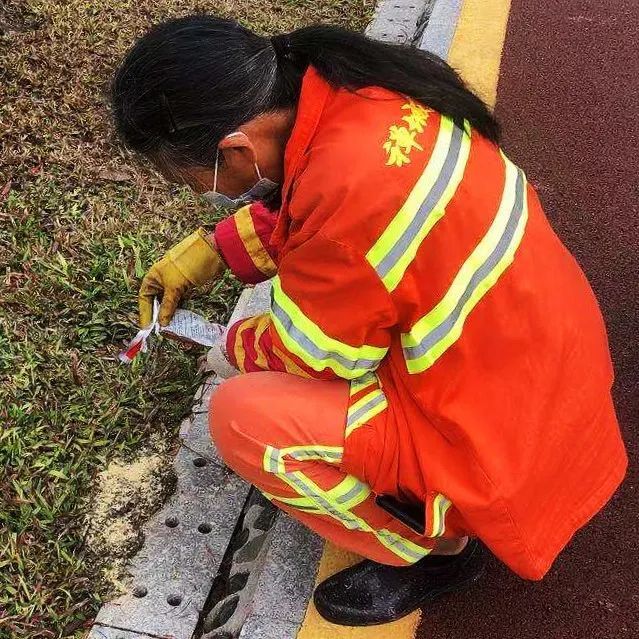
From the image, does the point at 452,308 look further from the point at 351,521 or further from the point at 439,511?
the point at 351,521

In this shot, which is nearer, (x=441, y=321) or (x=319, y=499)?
(x=441, y=321)

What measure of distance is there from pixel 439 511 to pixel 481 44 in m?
3.15

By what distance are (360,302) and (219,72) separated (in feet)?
1.72

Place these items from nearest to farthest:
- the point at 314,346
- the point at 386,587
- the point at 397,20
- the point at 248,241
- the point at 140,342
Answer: the point at 314,346 < the point at 386,587 < the point at 248,241 < the point at 140,342 < the point at 397,20

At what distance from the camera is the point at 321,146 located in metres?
1.54

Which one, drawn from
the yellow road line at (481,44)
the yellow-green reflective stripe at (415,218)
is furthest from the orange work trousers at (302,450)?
the yellow road line at (481,44)

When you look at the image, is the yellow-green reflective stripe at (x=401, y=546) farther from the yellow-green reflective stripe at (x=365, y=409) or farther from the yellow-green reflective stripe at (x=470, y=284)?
the yellow-green reflective stripe at (x=470, y=284)

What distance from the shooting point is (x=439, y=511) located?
1673 mm

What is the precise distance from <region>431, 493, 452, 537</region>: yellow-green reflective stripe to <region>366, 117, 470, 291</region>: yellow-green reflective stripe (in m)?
0.46

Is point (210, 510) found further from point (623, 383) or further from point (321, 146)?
point (623, 383)

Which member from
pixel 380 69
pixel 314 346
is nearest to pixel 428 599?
pixel 314 346

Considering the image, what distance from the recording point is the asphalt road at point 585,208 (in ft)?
6.59

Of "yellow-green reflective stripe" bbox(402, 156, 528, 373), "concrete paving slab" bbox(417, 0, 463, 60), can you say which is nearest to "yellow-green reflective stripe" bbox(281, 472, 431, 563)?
"yellow-green reflective stripe" bbox(402, 156, 528, 373)

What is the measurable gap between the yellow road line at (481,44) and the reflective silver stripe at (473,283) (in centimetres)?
235
